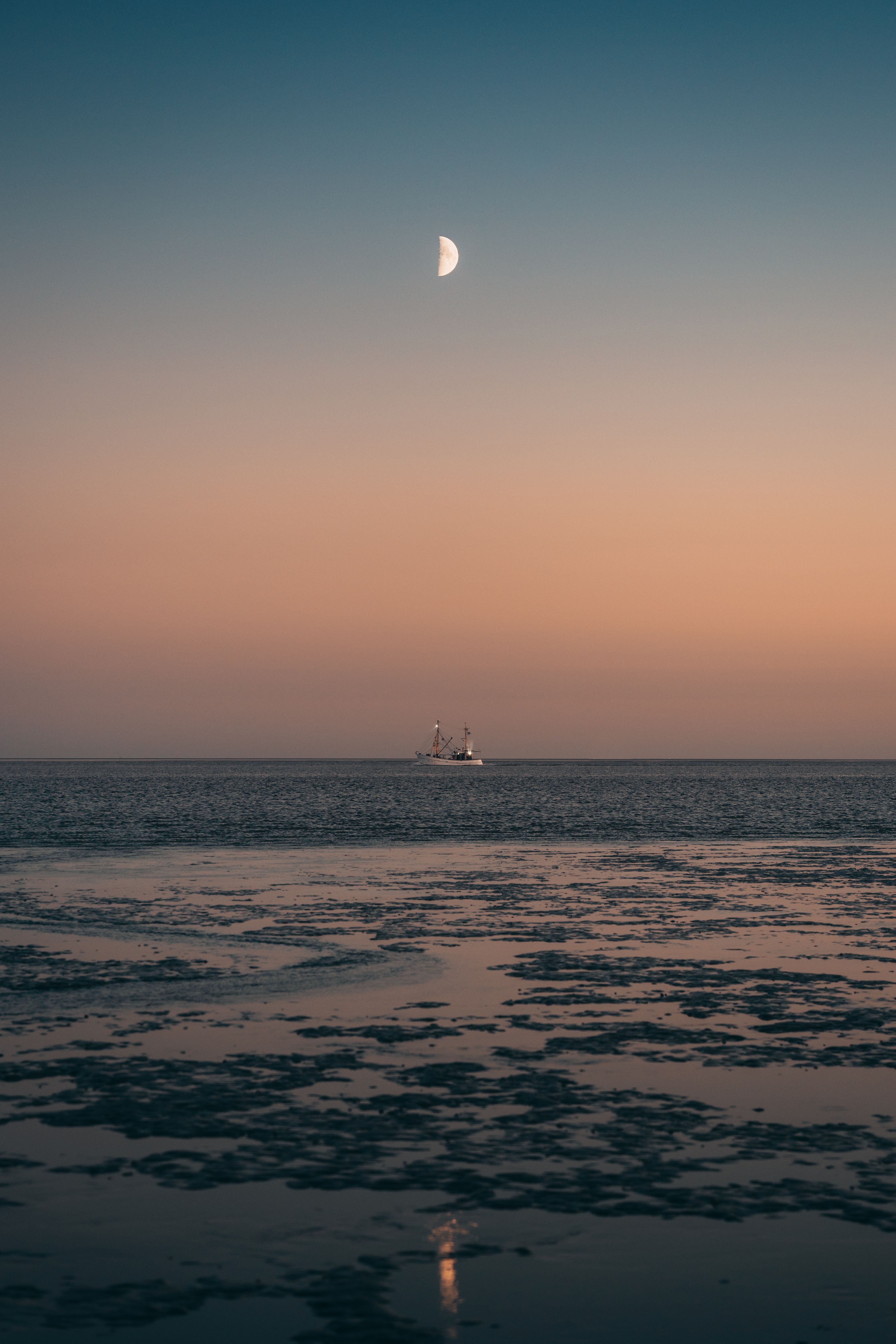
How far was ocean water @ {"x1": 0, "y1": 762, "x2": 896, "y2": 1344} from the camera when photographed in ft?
26.3

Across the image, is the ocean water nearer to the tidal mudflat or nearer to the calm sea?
the tidal mudflat

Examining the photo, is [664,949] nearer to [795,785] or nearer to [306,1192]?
[306,1192]

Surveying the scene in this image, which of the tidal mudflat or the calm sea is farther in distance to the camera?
the calm sea

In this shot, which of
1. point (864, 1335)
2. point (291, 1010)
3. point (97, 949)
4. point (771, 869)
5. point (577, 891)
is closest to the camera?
point (864, 1335)

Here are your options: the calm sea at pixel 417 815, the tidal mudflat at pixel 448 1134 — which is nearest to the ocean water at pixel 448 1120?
the tidal mudflat at pixel 448 1134

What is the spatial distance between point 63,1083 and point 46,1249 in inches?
177

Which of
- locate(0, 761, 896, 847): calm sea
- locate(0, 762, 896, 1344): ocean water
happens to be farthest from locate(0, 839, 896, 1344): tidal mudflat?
locate(0, 761, 896, 847): calm sea

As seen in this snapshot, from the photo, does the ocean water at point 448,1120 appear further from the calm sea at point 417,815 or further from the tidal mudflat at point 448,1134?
the calm sea at point 417,815

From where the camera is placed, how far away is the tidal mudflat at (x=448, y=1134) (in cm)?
801

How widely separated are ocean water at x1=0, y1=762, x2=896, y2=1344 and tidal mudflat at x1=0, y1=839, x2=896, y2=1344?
4 centimetres

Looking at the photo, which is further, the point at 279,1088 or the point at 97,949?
the point at 97,949

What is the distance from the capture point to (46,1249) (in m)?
8.66

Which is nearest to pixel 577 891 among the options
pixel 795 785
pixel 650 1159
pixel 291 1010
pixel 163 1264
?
pixel 291 1010

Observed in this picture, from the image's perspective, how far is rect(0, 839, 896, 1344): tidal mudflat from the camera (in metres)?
8.01
